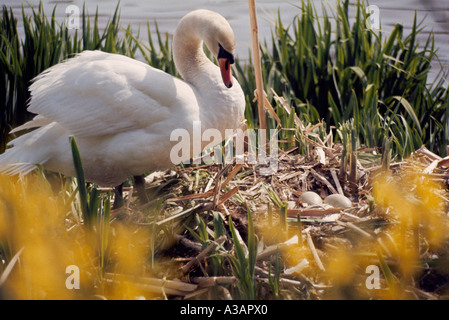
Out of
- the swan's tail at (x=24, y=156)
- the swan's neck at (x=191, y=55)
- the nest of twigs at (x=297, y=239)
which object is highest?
the swan's neck at (x=191, y=55)

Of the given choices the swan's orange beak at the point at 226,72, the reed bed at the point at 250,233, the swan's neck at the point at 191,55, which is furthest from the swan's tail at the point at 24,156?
the swan's orange beak at the point at 226,72

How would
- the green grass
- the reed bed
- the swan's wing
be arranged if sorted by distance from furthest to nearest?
1. the green grass
2. the swan's wing
3. the reed bed

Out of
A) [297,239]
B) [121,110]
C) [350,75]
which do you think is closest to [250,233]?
[297,239]

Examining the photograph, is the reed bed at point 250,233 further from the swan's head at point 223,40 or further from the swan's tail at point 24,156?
the swan's head at point 223,40

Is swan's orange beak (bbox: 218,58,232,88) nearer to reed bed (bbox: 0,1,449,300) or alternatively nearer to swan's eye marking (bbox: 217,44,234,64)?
swan's eye marking (bbox: 217,44,234,64)

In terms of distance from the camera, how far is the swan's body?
6.26ft

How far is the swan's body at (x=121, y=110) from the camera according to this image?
191 cm

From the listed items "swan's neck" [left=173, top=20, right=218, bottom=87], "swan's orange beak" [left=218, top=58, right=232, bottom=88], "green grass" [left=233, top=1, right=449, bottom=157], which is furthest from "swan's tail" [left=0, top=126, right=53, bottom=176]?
"green grass" [left=233, top=1, right=449, bottom=157]

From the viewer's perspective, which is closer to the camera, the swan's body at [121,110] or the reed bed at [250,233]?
the reed bed at [250,233]

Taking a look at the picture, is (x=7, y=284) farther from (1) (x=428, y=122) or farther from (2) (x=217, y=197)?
(1) (x=428, y=122)

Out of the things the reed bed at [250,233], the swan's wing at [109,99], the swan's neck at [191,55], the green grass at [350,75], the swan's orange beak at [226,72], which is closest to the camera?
the reed bed at [250,233]

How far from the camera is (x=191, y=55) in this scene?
86.0 inches

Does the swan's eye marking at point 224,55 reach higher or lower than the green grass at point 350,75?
higher
